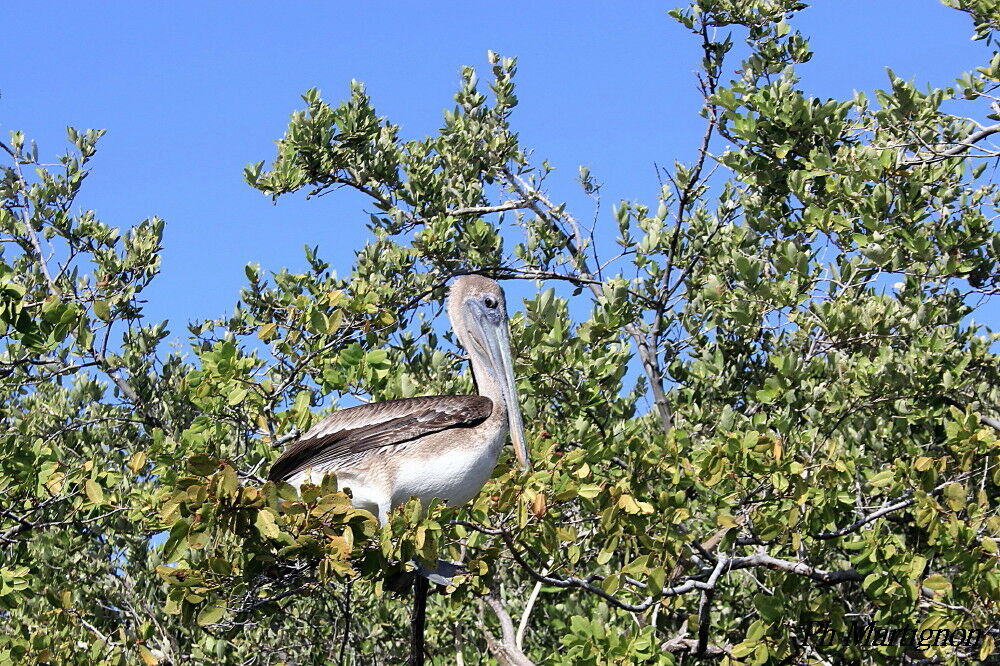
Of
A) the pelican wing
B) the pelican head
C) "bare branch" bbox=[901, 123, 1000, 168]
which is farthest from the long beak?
"bare branch" bbox=[901, 123, 1000, 168]

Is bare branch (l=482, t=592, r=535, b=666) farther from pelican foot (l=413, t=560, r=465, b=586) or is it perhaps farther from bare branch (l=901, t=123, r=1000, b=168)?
bare branch (l=901, t=123, r=1000, b=168)

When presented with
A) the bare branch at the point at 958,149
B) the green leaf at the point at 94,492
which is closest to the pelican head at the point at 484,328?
the green leaf at the point at 94,492

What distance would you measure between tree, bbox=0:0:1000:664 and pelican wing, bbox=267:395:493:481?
24cm

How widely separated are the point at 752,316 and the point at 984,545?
1.90 metres

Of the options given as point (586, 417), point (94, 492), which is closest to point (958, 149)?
point (586, 417)

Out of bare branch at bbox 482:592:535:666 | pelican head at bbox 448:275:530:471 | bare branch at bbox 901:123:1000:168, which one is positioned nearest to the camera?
bare branch at bbox 482:592:535:666

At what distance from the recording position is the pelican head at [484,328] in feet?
19.4

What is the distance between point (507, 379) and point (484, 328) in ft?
1.29

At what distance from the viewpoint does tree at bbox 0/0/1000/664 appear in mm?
4875

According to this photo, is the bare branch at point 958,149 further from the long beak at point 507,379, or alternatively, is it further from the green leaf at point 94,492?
the green leaf at point 94,492

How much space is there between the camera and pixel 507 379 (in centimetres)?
584

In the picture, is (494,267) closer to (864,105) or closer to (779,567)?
(864,105)

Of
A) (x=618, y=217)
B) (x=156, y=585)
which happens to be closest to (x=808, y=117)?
(x=618, y=217)

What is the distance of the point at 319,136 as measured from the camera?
821 cm
